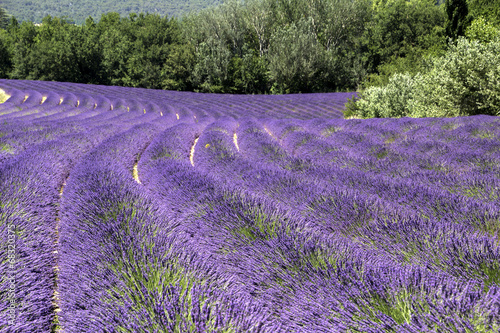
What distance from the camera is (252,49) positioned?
35.8 m

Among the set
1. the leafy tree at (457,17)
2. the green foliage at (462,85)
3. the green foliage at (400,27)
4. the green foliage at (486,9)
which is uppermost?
the green foliage at (400,27)

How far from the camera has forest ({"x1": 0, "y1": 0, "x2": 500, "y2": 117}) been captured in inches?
1272

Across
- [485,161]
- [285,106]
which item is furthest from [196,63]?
[485,161]

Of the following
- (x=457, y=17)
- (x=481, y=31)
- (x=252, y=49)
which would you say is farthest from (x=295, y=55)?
(x=481, y=31)

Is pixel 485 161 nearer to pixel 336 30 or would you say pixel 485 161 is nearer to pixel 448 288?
pixel 448 288

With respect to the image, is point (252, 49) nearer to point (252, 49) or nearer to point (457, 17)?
point (252, 49)

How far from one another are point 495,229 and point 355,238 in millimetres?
1031

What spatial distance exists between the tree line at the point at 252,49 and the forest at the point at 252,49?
12 centimetres

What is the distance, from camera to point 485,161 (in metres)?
3.86

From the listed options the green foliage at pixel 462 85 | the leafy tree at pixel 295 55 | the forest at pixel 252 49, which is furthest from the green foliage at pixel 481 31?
the leafy tree at pixel 295 55

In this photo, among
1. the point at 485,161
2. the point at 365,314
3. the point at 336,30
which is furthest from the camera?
the point at 336,30

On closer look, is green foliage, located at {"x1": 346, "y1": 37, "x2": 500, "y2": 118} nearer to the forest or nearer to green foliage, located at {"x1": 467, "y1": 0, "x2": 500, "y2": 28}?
green foliage, located at {"x1": 467, "y1": 0, "x2": 500, "y2": 28}

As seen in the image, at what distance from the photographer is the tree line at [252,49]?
3234 centimetres

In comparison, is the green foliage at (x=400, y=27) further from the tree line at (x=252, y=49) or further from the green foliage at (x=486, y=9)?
the green foliage at (x=486, y=9)
